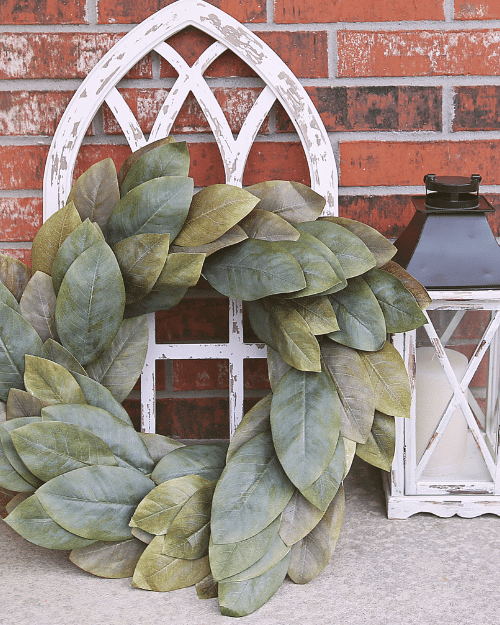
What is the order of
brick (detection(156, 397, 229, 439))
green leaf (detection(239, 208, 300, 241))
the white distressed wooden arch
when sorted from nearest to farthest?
green leaf (detection(239, 208, 300, 241))
the white distressed wooden arch
brick (detection(156, 397, 229, 439))

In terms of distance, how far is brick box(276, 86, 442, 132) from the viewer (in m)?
0.93

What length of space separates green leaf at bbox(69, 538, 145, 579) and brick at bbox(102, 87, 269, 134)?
615 millimetres

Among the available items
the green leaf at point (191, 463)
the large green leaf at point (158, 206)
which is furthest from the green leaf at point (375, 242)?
the green leaf at point (191, 463)

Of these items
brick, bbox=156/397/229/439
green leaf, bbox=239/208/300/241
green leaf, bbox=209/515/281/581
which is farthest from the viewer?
brick, bbox=156/397/229/439

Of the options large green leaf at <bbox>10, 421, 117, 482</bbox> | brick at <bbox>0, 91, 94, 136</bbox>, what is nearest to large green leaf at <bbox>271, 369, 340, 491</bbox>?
large green leaf at <bbox>10, 421, 117, 482</bbox>

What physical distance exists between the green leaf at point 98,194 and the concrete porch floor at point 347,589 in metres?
0.44

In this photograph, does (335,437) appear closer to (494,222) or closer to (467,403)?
(467,403)

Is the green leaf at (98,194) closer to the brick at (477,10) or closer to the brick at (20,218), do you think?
the brick at (20,218)

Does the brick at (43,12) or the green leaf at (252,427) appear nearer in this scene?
the green leaf at (252,427)

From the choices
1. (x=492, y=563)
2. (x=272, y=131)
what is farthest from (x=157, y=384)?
(x=492, y=563)

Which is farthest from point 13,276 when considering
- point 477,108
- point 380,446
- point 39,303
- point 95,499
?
point 477,108

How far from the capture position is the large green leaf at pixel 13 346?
701 mm

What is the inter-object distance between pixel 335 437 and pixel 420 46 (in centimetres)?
63

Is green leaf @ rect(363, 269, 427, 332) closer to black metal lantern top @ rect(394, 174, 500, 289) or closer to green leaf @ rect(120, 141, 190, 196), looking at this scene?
black metal lantern top @ rect(394, 174, 500, 289)
